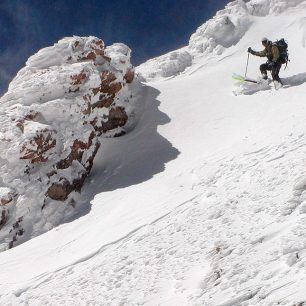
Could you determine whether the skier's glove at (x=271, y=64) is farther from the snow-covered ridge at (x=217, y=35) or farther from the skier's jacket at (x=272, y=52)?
the snow-covered ridge at (x=217, y=35)

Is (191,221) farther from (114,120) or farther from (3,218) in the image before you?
(114,120)

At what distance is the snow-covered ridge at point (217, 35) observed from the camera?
32.0 metres

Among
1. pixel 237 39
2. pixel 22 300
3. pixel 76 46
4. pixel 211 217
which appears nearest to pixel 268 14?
pixel 237 39

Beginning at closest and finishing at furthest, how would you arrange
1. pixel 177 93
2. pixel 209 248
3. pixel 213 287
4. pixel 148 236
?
1. pixel 213 287
2. pixel 209 248
3. pixel 148 236
4. pixel 177 93

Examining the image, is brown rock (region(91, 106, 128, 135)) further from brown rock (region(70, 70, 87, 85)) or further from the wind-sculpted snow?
the wind-sculpted snow

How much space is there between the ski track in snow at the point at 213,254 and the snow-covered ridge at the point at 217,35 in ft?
64.9

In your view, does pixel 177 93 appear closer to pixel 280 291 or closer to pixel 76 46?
pixel 76 46

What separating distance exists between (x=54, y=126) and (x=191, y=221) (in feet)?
26.3

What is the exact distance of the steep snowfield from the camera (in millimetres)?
7992

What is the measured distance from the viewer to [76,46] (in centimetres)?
2144

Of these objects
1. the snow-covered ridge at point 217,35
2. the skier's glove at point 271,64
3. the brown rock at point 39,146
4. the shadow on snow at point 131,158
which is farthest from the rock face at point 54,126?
the snow-covered ridge at point 217,35

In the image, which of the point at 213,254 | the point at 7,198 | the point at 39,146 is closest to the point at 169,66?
the point at 39,146

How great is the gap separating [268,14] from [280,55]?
56.7ft

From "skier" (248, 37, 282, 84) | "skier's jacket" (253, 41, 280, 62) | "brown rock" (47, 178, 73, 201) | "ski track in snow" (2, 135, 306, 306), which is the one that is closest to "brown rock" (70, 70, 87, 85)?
"brown rock" (47, 178, 73, 201)
